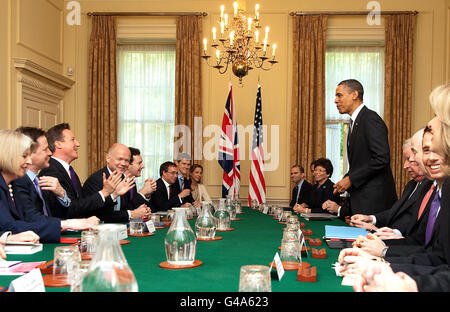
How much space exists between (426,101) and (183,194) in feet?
15.1

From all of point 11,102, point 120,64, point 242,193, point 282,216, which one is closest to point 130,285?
point 282,216

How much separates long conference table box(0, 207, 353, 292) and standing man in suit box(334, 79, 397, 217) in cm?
81

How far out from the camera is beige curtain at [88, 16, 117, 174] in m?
8.70

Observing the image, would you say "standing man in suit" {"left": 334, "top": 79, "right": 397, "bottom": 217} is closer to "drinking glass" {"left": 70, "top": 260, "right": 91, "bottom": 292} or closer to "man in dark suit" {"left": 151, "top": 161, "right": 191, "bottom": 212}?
"man in dark suit" {"left": 151, "top": 161, "right": 191, "bottom": 212}

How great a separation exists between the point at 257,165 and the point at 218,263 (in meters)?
5.69

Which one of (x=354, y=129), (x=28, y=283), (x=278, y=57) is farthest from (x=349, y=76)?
(x=28, y=283)

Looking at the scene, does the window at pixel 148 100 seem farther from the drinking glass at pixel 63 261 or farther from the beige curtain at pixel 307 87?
the drinking glass at pixel 63 261

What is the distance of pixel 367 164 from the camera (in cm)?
435

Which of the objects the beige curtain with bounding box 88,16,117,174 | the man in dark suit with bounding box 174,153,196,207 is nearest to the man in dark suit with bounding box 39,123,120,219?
the man in dark suit with bounding box 174,153,196,207

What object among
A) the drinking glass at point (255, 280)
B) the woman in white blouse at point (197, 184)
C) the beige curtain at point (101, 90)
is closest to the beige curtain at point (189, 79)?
the woman in white blouse at point (197, 184)

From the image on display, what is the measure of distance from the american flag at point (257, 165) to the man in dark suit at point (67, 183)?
373 centimetres

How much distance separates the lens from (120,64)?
895cm

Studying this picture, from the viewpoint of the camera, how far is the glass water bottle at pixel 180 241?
222 cm

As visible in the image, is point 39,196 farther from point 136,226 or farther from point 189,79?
point 189,79
